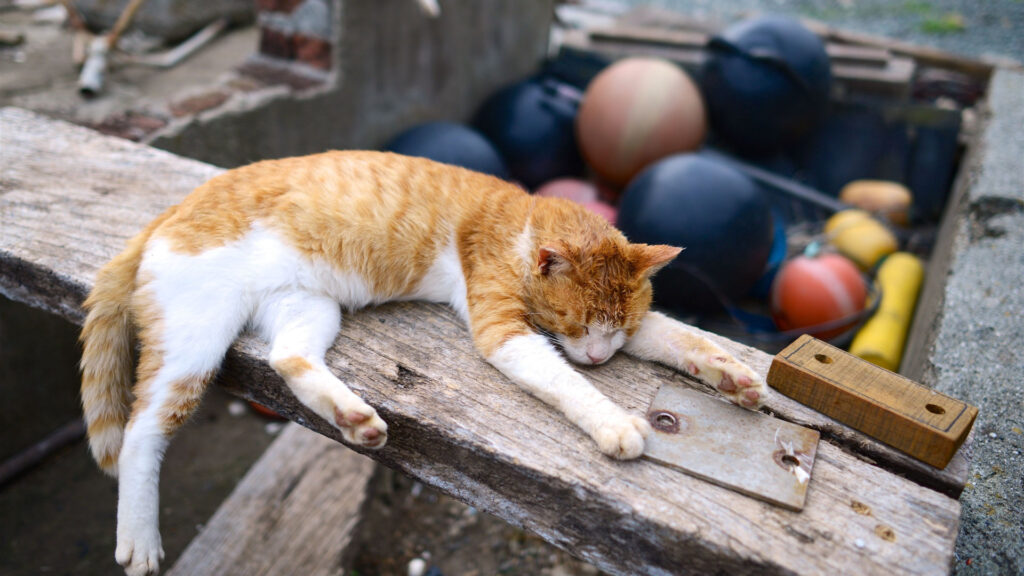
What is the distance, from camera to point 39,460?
2.79m

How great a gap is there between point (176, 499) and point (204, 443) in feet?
1.12

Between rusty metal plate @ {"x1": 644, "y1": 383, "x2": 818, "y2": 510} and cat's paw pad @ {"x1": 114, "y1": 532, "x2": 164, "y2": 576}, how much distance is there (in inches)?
45.8

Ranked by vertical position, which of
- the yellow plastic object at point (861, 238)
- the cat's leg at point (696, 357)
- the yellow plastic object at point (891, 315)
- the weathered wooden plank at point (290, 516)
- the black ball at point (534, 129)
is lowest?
the weathered wooden plank at point (290, 516)

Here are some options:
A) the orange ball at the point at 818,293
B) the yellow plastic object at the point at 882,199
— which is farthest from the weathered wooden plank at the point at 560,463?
the yellow plastic object at the point at 882,199

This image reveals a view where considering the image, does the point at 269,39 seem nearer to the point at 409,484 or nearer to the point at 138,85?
the point at 138,85

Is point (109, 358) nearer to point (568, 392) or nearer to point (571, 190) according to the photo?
point (568, 392)

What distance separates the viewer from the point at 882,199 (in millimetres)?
4402

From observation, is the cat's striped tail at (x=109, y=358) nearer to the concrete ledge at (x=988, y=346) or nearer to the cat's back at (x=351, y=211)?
the cat's back at (x=351, y=211)

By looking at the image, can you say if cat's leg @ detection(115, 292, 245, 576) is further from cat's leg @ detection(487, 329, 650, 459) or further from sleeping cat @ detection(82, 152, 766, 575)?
cat's leg @ detection(487, 329, 650, 459)

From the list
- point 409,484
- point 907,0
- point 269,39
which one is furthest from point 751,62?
point 907,0

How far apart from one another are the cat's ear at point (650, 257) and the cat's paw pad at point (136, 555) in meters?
1.37

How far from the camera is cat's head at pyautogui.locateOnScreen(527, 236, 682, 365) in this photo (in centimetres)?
166

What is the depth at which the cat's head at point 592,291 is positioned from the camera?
5.44 feet

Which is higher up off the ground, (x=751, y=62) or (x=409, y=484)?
(x=751, y=62)
